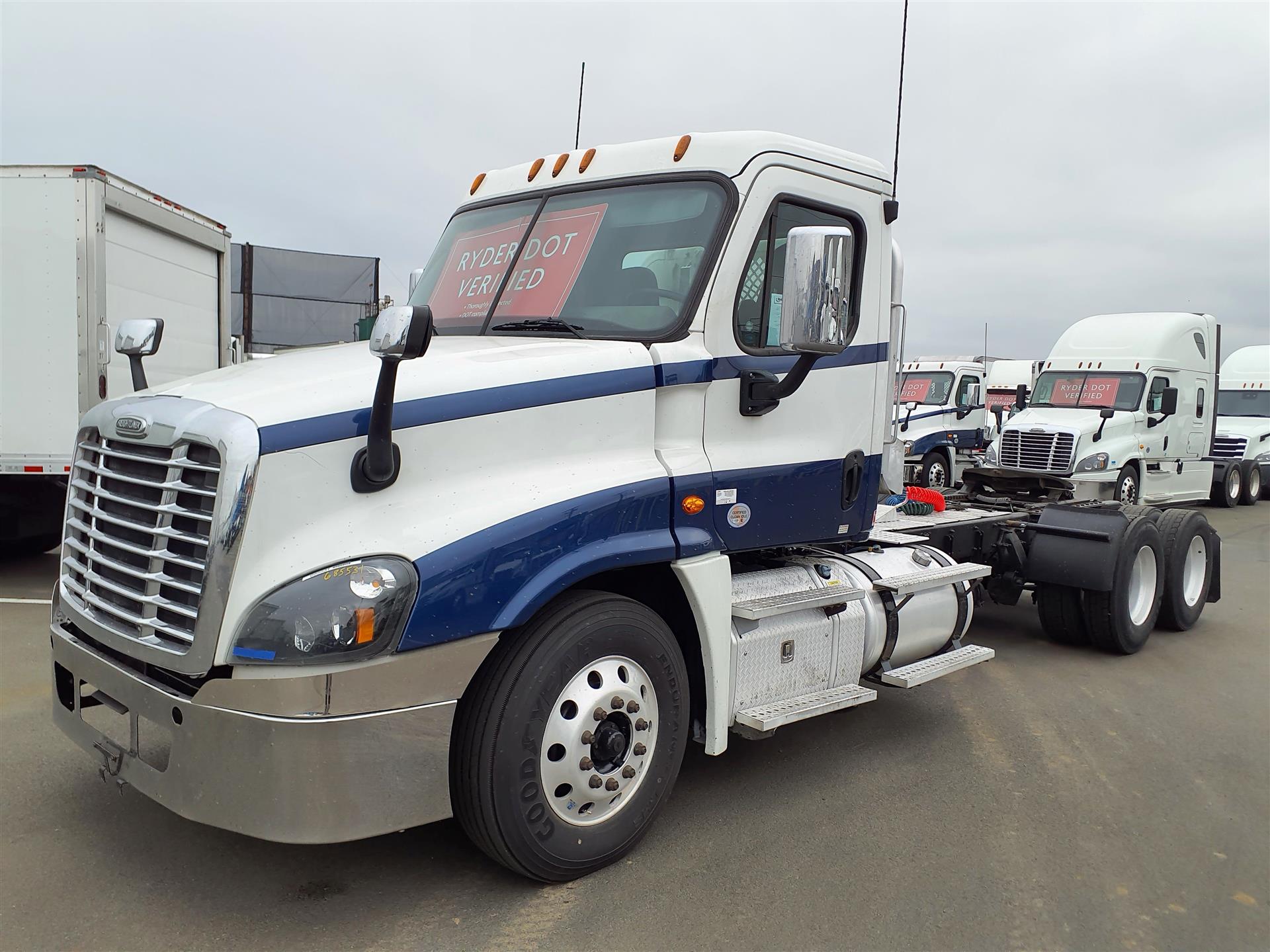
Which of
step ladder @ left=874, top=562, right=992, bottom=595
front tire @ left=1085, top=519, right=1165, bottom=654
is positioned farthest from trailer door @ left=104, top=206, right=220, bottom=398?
front tire @ left=1085, top=519, right=1165, bottom=654

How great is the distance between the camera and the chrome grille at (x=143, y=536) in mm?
2955

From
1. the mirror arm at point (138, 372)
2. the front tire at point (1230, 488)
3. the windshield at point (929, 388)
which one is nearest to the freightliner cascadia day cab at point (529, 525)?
the mirror arm at point (138, 372)

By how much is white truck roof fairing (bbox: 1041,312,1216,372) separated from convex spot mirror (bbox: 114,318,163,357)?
52.4ft

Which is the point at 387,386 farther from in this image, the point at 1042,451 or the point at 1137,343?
the point at 1137,343

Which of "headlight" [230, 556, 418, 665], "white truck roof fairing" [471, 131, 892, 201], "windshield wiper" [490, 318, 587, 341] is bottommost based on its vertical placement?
"headlight" [230, 556, 418, 665]

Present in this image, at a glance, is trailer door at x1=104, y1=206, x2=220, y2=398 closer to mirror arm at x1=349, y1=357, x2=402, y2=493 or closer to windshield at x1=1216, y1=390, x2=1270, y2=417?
mirror arm at x1=349, y1=357, x2=402, y2=493

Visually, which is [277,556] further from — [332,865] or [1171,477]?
[1171,477]

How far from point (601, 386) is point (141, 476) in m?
1.62

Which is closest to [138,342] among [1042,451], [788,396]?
[788,396]

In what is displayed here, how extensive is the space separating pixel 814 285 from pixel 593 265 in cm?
105

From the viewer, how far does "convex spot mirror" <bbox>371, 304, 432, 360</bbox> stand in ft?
9.18

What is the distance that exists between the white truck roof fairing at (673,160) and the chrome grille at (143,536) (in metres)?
2.23

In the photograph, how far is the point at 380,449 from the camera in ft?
9.91

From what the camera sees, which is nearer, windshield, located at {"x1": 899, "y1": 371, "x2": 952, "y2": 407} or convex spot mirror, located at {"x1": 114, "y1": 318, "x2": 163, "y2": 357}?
convex spot mirror, located at {"x1": 114, "y1": 318, "x2": 163, "y2": 357}
